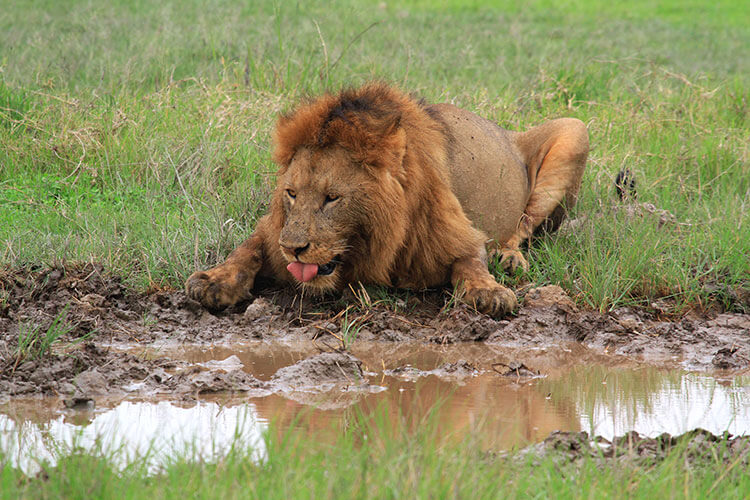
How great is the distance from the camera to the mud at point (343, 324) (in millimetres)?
4637

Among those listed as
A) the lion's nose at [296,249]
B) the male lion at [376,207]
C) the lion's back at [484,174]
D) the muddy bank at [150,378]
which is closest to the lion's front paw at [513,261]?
the male lion at [376,207]

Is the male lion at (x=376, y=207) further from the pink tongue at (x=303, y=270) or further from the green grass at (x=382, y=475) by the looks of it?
the green grass at (x=382, y=475)

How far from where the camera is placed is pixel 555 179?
660 centimetres

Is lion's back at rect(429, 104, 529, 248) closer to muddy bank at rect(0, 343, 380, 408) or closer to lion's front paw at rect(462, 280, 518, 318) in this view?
lion's front paw at rect(462, 280, 518, 318)

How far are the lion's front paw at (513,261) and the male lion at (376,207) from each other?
0.01m

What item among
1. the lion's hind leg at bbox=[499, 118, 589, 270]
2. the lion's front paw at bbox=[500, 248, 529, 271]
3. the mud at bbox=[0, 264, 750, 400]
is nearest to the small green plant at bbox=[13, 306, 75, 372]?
the mud at bbox=[0, 264, 750, 400]

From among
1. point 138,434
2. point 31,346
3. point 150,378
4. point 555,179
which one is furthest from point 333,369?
point 555,179

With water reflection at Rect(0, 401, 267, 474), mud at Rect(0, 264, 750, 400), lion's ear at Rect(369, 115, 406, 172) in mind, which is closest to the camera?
water reflection at Rect(0, 401, 267, 474)

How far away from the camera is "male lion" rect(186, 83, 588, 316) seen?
4.88m

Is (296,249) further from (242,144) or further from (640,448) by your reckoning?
(242,144)

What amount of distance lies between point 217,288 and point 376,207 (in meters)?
1.02

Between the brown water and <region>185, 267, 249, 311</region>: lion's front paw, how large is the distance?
51 cm

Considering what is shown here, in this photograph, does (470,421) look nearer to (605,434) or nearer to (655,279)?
(605,434)

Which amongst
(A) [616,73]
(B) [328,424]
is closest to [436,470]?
(B) [328,424]
